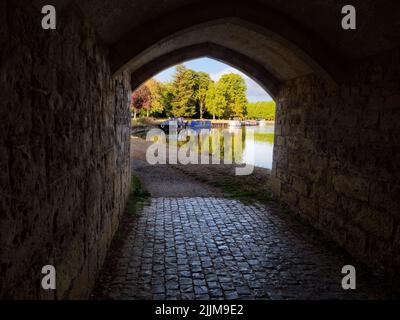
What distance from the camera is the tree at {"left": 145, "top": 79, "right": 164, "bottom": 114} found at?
36.1m

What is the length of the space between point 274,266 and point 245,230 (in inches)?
50.3

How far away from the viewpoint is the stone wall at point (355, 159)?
11.0 ft

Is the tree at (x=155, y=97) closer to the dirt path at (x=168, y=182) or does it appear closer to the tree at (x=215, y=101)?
the tree at (x=215, y=101)

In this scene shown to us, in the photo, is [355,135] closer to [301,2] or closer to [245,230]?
[301,2]

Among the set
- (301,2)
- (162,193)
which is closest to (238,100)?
(162,193)

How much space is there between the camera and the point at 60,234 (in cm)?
215

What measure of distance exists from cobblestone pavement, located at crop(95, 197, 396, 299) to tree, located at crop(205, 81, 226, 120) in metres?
39.6

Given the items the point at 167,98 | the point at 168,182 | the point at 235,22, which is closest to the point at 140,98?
the point at 167,98

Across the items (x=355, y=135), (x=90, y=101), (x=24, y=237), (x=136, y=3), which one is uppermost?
(x=136, y=3)

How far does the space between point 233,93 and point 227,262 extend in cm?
4549

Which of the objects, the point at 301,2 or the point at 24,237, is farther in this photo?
the point at 301,2

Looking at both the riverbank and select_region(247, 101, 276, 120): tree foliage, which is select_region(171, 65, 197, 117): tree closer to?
the riverbank
